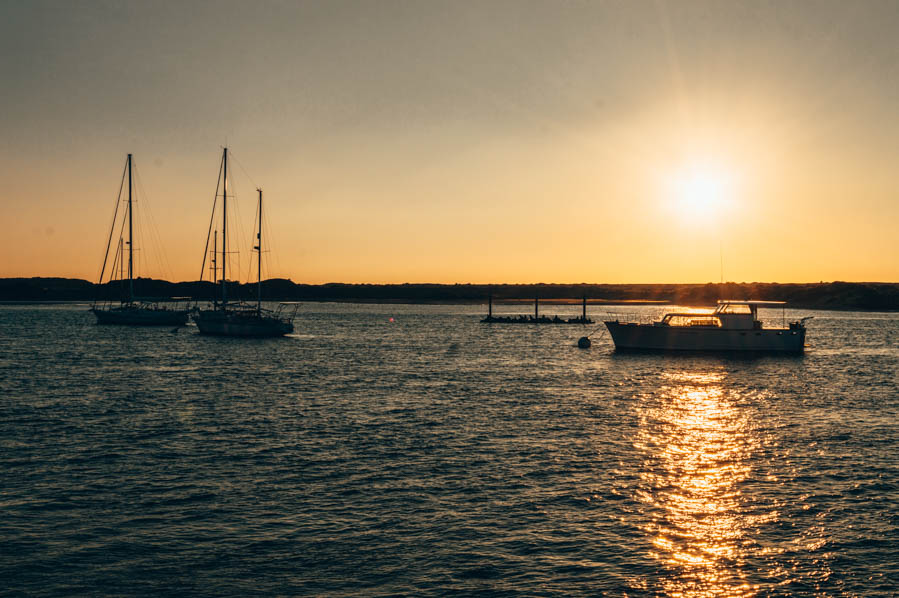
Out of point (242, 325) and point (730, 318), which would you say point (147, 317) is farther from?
point (730, 318)

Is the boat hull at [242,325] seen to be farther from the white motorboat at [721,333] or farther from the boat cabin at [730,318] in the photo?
the boat cabin at [730,318]

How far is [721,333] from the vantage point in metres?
66.0

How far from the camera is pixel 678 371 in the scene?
5441cm

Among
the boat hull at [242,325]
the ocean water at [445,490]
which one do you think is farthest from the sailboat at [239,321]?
the ocean water at [445,490]

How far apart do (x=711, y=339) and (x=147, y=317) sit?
79.9 meters

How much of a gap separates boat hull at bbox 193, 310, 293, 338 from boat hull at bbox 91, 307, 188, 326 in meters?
17.4

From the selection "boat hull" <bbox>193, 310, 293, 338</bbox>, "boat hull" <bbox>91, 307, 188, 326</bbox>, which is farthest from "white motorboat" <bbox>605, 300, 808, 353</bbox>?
"boat hull" <bbox>91, 307, 188, 326</bbox>

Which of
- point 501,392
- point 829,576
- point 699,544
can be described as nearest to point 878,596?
point 829,576

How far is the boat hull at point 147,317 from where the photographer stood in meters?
102

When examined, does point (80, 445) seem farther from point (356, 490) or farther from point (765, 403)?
point (765, 403)

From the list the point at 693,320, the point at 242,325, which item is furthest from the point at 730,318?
the point at 242,325

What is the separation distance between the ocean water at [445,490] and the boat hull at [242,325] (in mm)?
39073

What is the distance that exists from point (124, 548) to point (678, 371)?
47.0 m

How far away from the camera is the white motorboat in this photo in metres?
66.1
